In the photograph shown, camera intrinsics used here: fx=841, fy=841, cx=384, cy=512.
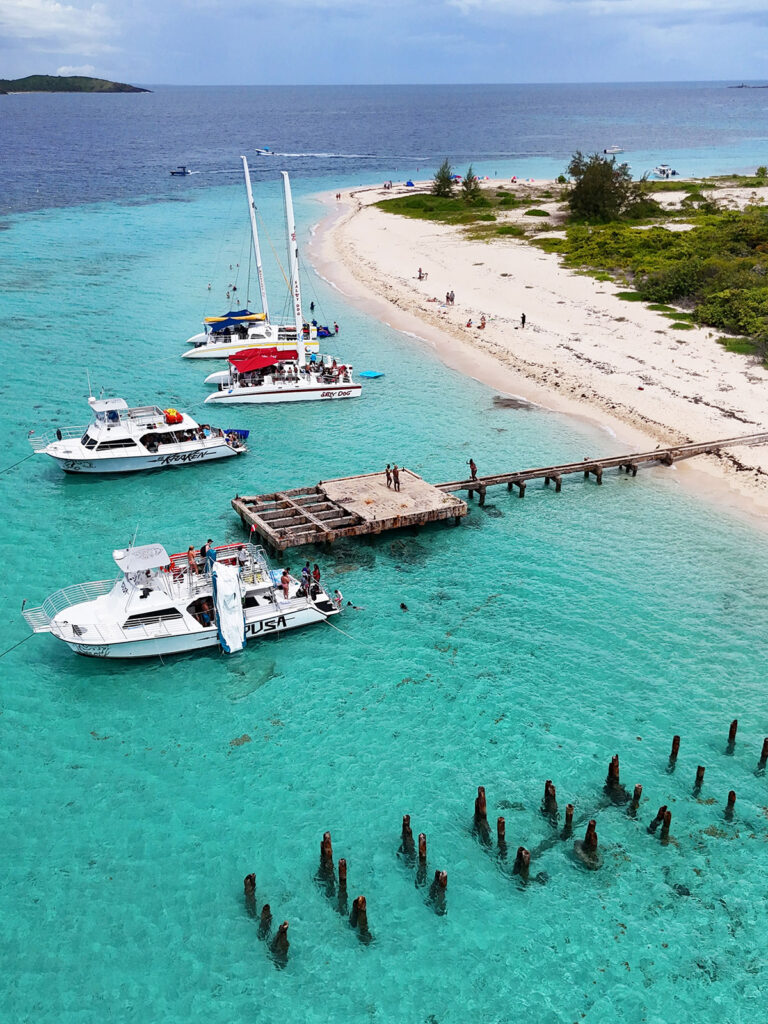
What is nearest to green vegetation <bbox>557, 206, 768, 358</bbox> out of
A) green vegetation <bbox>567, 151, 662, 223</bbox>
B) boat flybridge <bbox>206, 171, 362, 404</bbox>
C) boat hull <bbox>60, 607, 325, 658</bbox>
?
green vegetation <bbox>567, 151, 662, 223</bbox>

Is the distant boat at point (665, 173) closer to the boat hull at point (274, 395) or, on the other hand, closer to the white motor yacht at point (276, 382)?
the white motor yacht at point (276, 382)

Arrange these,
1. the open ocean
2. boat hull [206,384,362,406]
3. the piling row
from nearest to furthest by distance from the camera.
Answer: the open ocean → the piling row → boat hull [206,384,362,406]

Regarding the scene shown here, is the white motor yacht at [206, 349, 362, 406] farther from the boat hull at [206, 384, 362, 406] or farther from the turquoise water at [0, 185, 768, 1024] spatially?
the turquoise water at [0, 185, 768, 1024]

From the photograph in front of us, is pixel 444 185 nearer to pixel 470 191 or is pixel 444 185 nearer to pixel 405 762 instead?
pixel 470 191

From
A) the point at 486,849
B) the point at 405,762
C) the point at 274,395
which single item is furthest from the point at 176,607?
the point at 274,395

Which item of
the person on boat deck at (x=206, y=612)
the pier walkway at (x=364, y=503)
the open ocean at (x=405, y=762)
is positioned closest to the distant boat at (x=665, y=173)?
the open ocean at (x=405, y=762)

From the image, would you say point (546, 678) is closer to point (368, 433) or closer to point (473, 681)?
point (473, 681)
